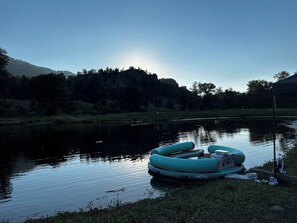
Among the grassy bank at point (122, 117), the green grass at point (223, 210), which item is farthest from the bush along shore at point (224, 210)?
the grassy bank at point (122, 117)

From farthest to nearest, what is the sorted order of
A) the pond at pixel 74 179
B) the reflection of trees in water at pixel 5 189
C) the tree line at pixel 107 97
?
1. the tree line at pixel 107 97
2. the reflection of trees in water at pixel 5 189
3. the pond at pixel 74 179

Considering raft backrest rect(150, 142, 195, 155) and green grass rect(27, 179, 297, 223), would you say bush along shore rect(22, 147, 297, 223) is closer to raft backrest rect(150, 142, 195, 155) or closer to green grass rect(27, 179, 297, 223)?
green grass rect(27, 179, 297, 223)

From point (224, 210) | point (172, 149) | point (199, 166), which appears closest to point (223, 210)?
point (224, 210)

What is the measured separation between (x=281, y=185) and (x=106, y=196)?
26.2 ft

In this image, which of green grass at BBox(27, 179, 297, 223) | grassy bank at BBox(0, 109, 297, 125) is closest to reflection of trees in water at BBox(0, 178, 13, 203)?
green grass at BBox(27, 179, 297, 223)

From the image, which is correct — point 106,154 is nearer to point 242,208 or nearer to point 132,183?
point 132,183

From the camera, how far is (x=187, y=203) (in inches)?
417

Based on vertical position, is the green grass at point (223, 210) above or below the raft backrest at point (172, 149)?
below

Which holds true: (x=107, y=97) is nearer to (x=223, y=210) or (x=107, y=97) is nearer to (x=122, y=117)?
(x=122, y=117)

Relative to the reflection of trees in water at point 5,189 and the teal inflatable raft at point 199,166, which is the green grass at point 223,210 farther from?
the reflection of trees in water at point 5,189

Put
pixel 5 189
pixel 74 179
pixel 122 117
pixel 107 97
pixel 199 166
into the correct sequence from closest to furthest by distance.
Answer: pixel 199 166
pixel 5 189
pixel 74 179
pixel 122 117
pixel 107 97

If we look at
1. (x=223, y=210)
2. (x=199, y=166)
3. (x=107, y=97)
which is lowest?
(x=199, y=166)

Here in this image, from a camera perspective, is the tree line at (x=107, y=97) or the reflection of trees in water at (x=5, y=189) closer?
the reflection of trees in water at (x=5, y=189)

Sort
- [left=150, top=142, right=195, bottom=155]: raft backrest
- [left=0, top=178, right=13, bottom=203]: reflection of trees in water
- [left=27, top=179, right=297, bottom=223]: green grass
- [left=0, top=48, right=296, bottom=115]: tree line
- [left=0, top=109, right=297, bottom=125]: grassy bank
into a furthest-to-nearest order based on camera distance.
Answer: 1. [left=0, top=48, right=296, bottom=115]: tree line
2. [left=0, top=109, right=297, bottom=125]: grassy bank
3. [left=150, top=142, right=195, bottom=155]: raft backrest
4. [left=0, top=178, right=13, bottom=203]: reflection of trees in water
5. [left=27, top=179, right=297, bottom=223]: green grass
